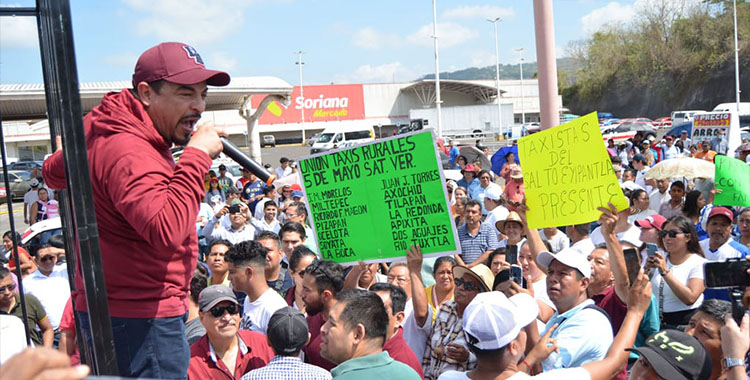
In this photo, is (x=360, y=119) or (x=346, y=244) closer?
(x=346, y=244)

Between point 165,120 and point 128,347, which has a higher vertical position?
point 165,120

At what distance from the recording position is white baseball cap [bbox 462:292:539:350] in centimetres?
313

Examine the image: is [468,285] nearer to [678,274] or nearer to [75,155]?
[678,274]

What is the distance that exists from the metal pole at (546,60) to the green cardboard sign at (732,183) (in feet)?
8.22

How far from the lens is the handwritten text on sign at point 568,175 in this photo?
4965 mm

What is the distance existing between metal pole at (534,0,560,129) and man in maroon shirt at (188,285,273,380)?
3.67 metres

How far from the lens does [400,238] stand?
15.7 feet

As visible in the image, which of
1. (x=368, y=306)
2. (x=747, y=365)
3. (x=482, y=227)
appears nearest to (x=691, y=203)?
(x=482, y=227)

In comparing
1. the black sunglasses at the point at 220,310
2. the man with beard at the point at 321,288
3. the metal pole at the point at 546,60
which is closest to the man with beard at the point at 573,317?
the man with beard at the point at 321,288

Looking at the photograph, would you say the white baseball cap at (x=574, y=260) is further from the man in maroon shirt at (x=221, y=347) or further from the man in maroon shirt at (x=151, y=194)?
the man in maroon shirt at (x=151, y=194)

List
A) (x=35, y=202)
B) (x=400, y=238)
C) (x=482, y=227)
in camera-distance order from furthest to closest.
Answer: (x=35, y=202) < (x=482, y=227) < (x=400, y=238)

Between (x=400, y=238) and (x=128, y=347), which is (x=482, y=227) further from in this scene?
(x=128, y=347)

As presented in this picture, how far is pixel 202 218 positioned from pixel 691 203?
7531 mm

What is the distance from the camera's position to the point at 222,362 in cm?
443
